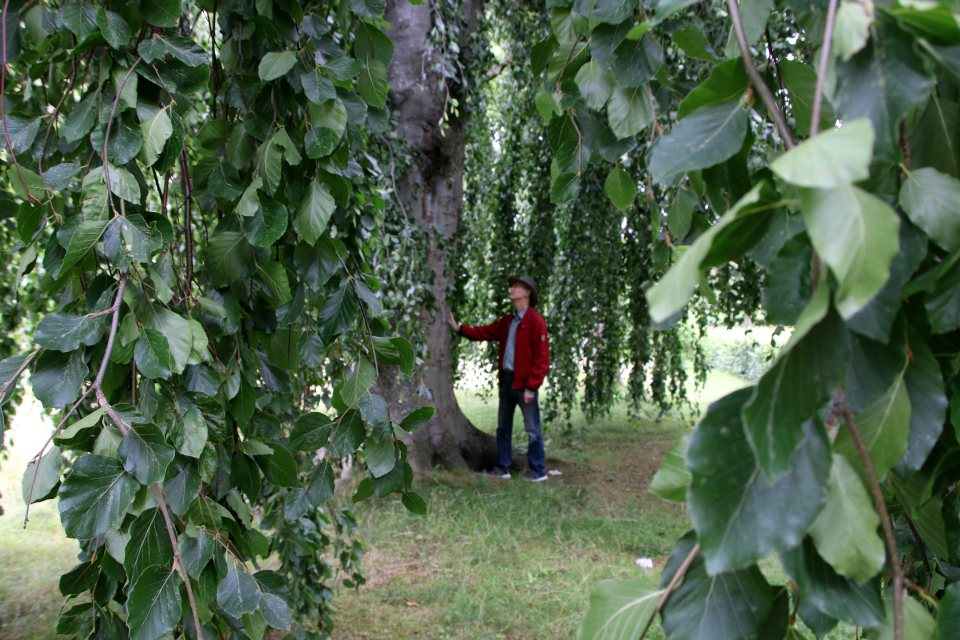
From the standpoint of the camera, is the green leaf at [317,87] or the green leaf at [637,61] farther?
the green leaf at [317,87]

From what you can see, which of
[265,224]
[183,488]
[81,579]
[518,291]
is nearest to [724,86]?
[265,224]

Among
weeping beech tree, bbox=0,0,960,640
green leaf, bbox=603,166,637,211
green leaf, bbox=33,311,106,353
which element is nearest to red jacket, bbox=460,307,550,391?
weeping beech tree, bbox=0,0,960,640

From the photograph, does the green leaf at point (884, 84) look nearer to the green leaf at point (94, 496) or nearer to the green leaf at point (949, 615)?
the green leaf at point (949, 615)

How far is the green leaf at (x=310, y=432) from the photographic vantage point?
33.6 inches

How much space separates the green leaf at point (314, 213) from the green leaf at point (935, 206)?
718mm

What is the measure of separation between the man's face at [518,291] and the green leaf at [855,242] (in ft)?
12.1

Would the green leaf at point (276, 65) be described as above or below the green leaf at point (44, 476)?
above

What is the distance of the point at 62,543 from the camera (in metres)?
2.98

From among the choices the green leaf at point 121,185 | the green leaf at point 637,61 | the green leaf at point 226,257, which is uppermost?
the green leaf at point 637,61

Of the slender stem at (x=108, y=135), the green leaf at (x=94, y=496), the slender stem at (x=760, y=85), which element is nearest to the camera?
the slender stem at (x=760, y=85)

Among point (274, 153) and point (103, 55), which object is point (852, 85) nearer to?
point (274, 153)

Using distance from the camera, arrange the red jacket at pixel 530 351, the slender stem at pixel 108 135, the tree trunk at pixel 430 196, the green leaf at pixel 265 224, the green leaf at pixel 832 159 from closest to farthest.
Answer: the green leaf at pixel 832 159 → the slender stem at pixel 108 135 → the green leaf at pixel 265 224 → the tree trunk at pixel 430 196 → the red jacket at pixel 530 351

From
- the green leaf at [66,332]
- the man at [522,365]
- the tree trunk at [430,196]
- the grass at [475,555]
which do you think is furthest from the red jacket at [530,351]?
the green leaf at [66,332]

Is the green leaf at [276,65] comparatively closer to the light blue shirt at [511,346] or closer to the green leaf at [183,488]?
the green leaf at [183,488]
